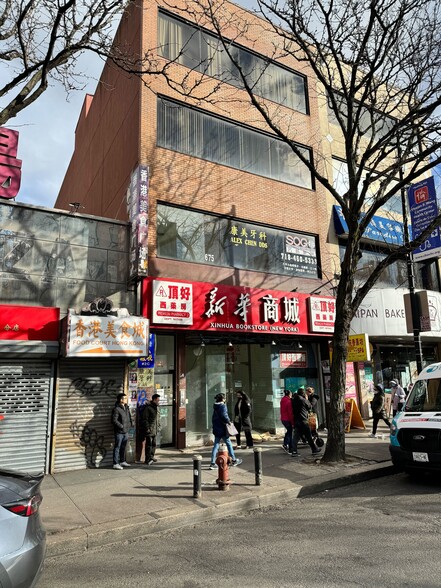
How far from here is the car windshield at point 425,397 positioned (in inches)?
332

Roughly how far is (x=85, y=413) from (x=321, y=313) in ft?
26.9

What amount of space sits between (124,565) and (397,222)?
55.2 ft

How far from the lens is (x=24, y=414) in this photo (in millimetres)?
9219

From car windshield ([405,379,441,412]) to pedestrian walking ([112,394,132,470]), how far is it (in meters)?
6.29

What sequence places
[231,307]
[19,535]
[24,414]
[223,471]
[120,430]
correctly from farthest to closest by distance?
[231,307] < [120,430] < [24,414] < [223,471] < [19,535]

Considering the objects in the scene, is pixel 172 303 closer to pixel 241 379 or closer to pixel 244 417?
pixel 244 417

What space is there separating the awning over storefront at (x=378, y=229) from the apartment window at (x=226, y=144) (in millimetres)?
1713


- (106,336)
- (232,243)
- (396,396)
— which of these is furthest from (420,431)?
(232,243)

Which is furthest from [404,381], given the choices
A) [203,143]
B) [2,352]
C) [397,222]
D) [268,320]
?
[2,352]

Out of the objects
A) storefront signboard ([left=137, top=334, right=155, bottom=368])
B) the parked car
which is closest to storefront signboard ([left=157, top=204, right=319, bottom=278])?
storefront signboard ([left=137, top=334, right=155, bottom=368])

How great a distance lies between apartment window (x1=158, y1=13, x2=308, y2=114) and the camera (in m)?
13.7

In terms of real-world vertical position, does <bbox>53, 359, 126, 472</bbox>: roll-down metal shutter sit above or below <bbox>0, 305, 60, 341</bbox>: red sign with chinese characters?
below

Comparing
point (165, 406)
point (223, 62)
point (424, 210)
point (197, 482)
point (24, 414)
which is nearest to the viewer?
point (197, 482)

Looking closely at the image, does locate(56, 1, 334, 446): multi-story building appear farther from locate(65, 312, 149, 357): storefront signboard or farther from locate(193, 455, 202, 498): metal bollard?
locate(193, 455, 202, 498): metal bollard
